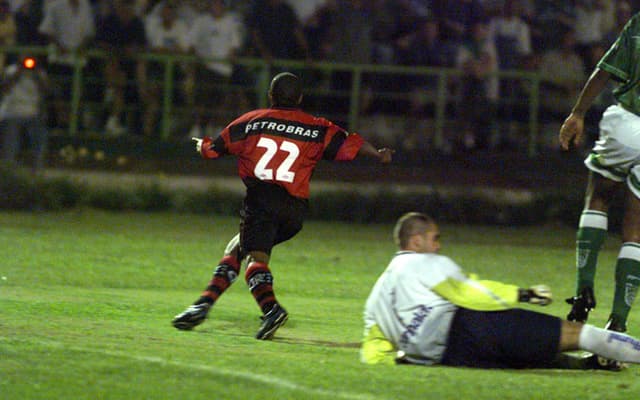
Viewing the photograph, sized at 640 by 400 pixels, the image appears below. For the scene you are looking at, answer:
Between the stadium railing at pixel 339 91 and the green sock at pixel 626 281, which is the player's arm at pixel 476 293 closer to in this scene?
the green sock at pixel 626 281

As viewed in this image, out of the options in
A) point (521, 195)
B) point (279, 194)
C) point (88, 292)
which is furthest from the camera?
point (521, 195)

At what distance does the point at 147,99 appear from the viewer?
2081 cm

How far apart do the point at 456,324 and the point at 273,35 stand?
13067mm

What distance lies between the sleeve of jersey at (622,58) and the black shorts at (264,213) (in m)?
2.45

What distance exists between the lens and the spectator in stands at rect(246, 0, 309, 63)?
2066cm

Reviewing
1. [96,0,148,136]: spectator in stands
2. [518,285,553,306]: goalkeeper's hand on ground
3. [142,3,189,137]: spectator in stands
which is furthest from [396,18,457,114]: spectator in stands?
[518,285,553,306]: goalkeeper's hand on ground

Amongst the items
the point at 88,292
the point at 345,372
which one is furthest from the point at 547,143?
the point at 345,372

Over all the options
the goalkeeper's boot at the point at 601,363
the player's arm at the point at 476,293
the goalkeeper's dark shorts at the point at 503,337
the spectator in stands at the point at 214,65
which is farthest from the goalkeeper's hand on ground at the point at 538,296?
the spectator in stands at the point at 214,65

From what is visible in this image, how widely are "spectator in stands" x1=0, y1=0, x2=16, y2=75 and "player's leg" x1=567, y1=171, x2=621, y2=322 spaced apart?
12745 millimetres

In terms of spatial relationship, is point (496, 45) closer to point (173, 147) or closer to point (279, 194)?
point (173, 147)

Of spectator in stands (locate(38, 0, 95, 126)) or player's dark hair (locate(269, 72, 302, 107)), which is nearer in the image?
player's dark hair (locate(269, 72, 302, 107))

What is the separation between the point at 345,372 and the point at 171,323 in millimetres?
2507

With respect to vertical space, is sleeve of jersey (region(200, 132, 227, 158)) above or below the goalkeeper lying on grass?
above

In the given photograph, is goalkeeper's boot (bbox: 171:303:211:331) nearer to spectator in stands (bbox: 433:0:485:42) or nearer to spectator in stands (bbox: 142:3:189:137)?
spectator in stands (bbox: 142:3:189:137)
